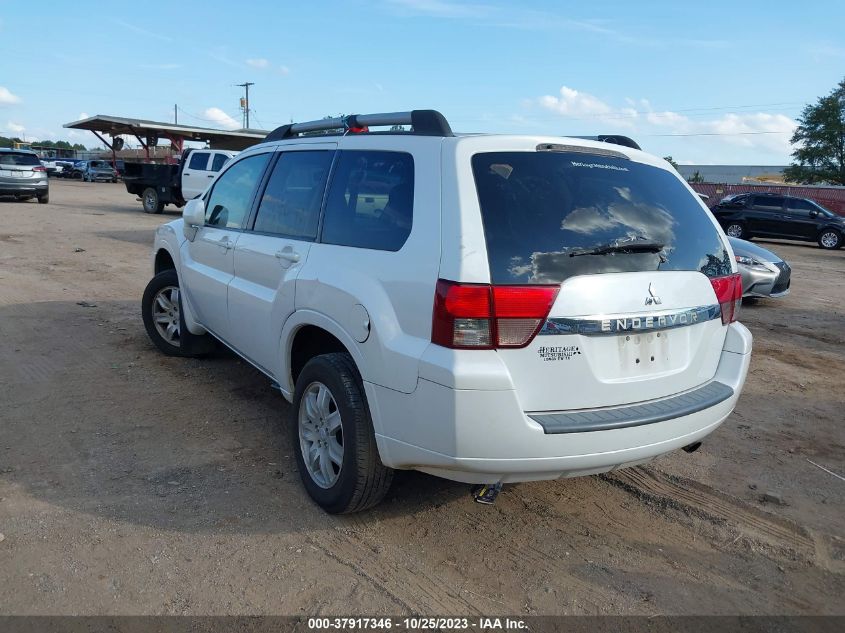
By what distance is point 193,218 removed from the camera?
504 centimetres

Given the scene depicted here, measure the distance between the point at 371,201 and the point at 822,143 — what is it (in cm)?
6298

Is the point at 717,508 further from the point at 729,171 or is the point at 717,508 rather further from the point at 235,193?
the point at 729,171

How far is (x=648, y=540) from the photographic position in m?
3.30

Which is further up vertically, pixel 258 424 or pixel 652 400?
pixel 652 400

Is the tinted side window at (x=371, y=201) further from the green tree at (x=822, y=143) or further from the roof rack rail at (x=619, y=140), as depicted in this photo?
the green tree at (x=822, y=143)

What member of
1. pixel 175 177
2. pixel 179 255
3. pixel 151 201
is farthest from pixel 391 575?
pixel 151 201

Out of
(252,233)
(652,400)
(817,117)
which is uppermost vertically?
(817,117)

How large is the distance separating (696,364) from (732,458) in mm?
1436

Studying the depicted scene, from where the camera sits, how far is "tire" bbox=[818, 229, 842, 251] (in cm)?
2219

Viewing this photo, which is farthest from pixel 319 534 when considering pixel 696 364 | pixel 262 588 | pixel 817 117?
pixel 817 117

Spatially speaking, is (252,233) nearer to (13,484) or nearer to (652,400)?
(13,484)

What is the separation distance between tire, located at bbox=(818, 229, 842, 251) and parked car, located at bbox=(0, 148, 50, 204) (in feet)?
83.3

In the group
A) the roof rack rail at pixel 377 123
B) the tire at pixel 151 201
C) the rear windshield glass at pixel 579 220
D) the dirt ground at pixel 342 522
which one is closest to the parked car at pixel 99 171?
the tire at pixel 151 201

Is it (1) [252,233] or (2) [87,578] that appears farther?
(1) [252,233]
